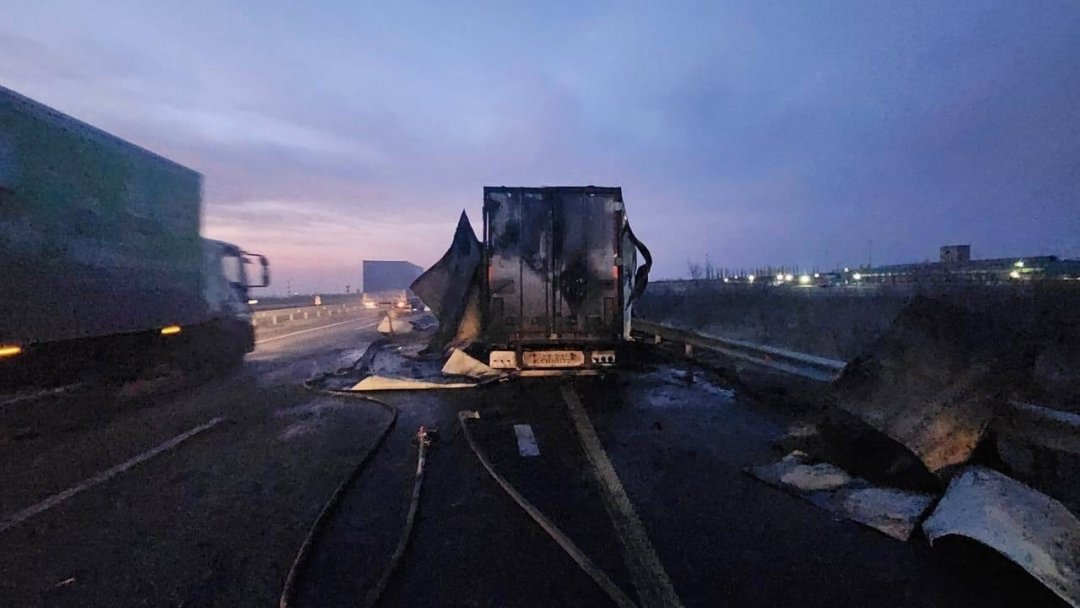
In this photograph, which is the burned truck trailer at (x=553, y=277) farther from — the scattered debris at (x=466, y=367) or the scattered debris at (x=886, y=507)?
the scattered debris at (x=886, y=507)

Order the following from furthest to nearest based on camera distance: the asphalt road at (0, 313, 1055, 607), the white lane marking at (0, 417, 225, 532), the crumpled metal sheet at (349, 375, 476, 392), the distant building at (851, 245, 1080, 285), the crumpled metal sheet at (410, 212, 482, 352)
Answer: the distant building at (851, 245, 1080, 285), the crumpled metal sheet at (410, 212, 482, 352), the crumpled metal sheet at (349, 375, 476, 392), the white lane marking at (0, 417, 225, 532), the asphalt road at (0, 313, 1055, 607)

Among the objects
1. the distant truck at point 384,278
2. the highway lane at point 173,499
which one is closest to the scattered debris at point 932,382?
the highway lane at point 173,499

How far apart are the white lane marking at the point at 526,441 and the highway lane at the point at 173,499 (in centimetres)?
179

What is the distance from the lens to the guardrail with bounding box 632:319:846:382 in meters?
8.57

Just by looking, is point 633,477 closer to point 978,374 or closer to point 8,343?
point 978,374

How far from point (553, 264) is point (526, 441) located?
5185 millimetres

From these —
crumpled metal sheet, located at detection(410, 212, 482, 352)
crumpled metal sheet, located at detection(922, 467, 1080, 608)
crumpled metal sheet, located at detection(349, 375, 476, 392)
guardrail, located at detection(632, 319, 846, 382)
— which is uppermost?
crumpled metal sheet, located at detection(410, 212, 482, 352)

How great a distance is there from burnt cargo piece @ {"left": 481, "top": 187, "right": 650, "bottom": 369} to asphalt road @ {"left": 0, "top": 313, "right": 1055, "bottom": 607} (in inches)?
133

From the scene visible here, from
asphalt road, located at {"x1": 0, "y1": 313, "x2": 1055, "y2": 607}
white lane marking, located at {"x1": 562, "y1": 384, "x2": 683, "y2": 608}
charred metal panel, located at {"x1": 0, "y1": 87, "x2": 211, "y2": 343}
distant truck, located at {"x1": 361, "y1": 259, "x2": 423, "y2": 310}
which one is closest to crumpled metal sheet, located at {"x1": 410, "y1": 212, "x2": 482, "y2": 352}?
asphalt road, located at {"x1": 0, "y1": 313, "x2": 1055, "y2": 607}

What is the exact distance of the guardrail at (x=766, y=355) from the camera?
8570 mm

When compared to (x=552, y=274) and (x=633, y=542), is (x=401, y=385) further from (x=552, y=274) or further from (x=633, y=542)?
(x=633, y=542)

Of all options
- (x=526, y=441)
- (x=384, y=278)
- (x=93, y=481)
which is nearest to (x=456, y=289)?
(x=526, y=441)

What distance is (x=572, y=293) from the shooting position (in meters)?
12.1

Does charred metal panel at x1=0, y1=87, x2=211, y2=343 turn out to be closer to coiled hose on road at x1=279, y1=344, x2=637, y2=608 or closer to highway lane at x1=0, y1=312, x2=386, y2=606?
highway lane at x1=0, y1=312, x2=386, y2=606
